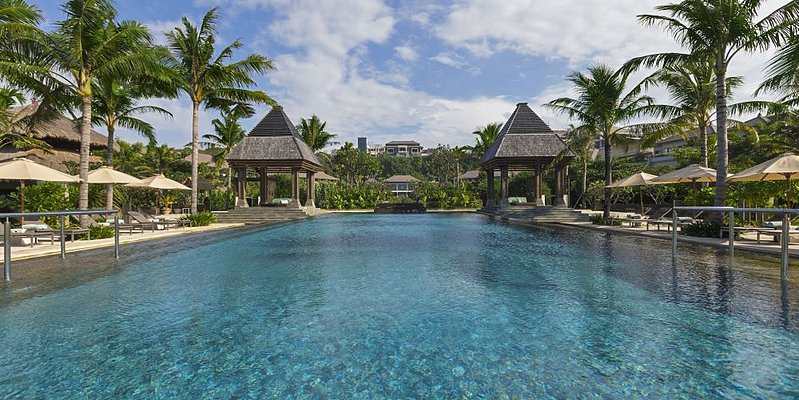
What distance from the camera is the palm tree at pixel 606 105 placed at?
57.2 feet

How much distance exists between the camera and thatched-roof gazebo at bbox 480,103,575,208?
23.5m

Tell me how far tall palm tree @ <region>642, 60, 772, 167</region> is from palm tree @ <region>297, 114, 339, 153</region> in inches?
1092

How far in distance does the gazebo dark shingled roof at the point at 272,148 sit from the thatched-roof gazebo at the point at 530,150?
40.7 ft

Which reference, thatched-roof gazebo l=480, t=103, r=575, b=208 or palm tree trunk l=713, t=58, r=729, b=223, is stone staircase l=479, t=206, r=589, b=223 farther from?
palm tree trunk l=713, t=58, r=729, b=223

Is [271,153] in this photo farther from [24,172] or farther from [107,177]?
[24,172]

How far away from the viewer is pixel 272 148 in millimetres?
24984

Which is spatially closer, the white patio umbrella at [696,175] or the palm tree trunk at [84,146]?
the palm tree trunk at [84,146]

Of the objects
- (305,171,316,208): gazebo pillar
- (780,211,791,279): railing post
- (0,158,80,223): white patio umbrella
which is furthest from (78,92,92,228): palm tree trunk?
(780,211,791,279): railing post

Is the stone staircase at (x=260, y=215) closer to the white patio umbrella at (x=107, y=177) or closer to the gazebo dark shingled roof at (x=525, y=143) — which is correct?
the white patio umbrella at (x=107, y=177)

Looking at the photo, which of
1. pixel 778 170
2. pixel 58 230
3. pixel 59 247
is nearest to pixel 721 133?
pixel 778 170

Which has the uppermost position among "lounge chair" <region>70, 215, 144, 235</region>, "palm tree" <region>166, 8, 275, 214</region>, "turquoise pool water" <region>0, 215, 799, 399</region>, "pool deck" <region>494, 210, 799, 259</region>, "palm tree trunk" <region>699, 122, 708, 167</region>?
"palm tree" <region>166, 8, 275, 214</region>

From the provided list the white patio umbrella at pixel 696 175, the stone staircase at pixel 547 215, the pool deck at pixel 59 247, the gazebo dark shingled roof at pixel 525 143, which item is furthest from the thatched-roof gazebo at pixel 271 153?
the white patio umbrella at pixel 696 175

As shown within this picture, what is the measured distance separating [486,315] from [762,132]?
36.5m

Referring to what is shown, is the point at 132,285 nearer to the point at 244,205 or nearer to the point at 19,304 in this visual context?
the point at 19,304
